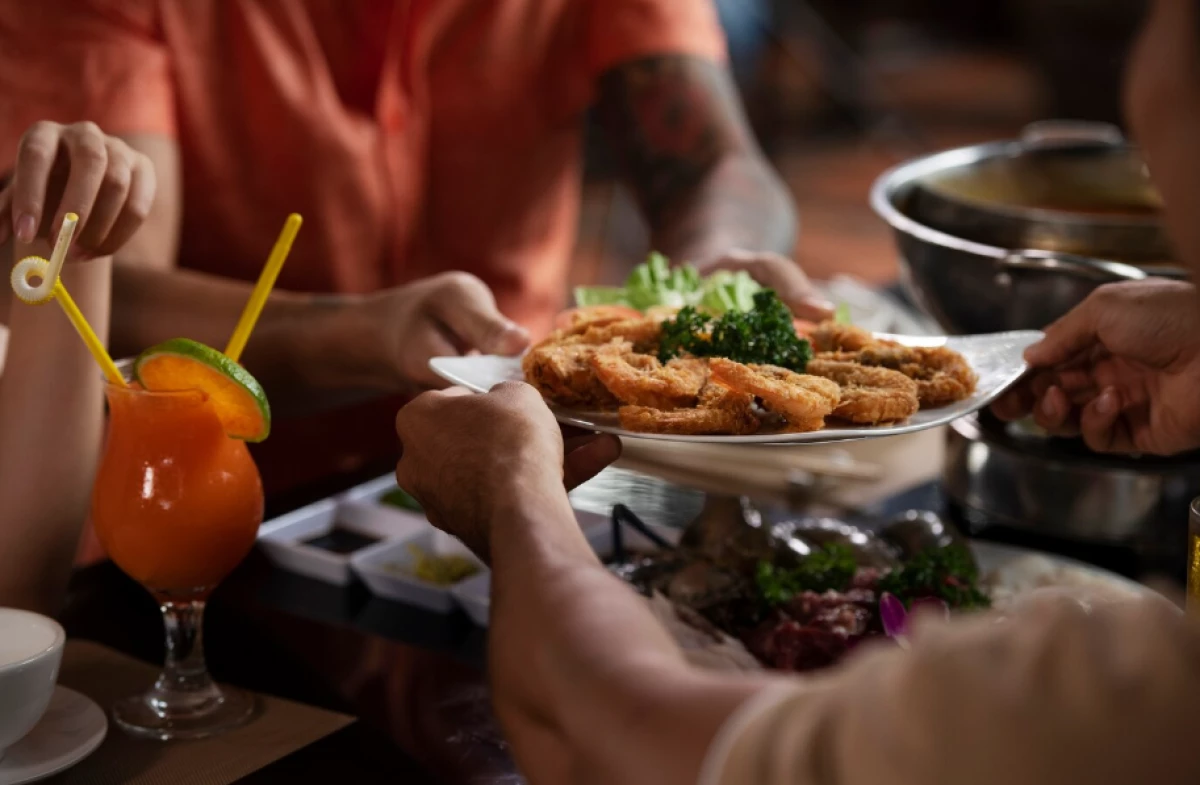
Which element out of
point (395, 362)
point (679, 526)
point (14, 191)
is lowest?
point (679, 526)

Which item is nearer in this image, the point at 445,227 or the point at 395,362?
the point at 395,362

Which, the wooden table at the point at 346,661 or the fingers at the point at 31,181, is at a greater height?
the fingers at the point at 31,181

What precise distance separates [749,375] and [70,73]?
164cm

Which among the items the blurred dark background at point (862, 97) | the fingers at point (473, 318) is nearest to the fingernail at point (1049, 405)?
the fingers at point (473, 318)

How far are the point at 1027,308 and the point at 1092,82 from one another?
7652 mm

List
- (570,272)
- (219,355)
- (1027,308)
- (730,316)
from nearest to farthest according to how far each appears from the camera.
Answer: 1. (219,355)
2. (730,316)
3. (1027,308)
4. (570,272)

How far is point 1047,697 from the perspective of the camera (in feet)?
2.17

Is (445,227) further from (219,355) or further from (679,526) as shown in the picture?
(219,355)

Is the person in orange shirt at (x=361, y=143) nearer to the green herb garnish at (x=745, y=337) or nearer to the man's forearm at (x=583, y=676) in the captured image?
the green herb garnish at (x=745, y=337)

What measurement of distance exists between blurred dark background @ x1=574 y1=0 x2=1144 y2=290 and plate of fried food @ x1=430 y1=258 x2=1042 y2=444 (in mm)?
4494

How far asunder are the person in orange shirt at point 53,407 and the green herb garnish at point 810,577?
2.55 ft

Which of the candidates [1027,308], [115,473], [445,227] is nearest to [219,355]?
[115,473]

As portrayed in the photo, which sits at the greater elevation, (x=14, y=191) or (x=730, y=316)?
(x=14, y=191)

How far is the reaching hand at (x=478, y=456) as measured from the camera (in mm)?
1021
